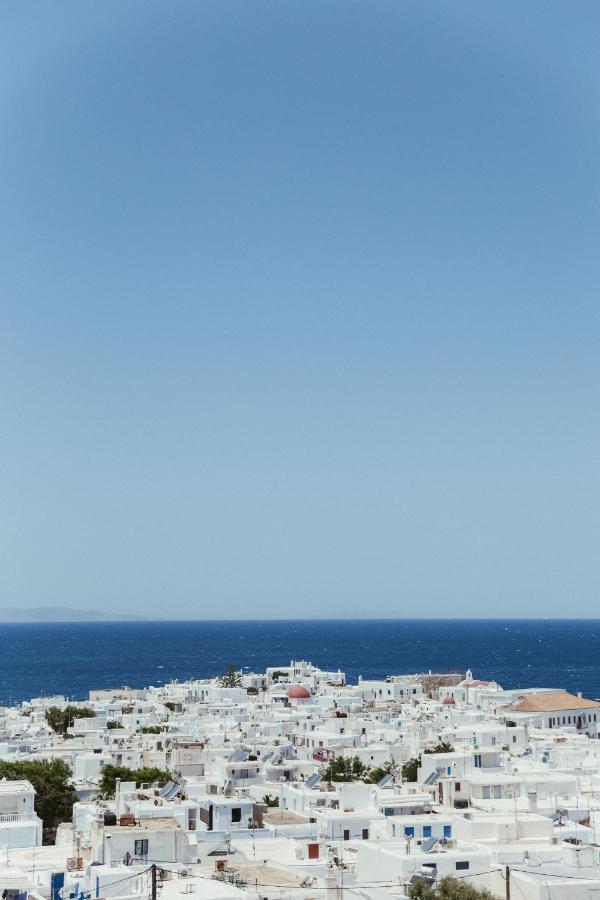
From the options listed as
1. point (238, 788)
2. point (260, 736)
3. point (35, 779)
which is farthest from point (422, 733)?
point (35, 779)

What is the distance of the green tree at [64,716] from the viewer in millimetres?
53803

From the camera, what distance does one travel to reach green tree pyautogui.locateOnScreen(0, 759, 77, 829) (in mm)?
30141

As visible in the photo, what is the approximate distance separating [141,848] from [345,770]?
621 inches

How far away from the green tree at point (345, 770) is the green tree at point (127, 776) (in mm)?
4917

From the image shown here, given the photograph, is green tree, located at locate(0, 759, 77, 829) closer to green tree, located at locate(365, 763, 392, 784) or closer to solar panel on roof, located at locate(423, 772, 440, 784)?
green tree, located at locate(365, 763, 392, 784)

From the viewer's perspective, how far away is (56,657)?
16000 cm

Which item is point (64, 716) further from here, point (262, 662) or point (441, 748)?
point (262, 662)

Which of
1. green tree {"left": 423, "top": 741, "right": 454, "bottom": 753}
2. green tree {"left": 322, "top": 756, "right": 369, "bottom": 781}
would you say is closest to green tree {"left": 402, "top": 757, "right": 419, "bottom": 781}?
green tree {"left": 322, "top": 756, "right": 369, "bottom": 781}

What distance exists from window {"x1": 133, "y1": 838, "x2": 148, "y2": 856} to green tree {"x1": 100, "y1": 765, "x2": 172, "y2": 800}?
34.7 feet

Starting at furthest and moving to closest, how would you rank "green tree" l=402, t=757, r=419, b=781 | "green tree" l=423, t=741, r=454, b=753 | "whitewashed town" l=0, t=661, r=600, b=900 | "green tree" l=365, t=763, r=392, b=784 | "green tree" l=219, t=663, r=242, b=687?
"green tree" l=219, t=663, r=242, b=687
"green tree" l=423, t=741, r=454, b=753
"green tree" l=402, t=757, r=419, b=781
"green tree" l=365, t=763, r=392, b=784
"whitewashed town" l=0, t=661, r=600, b=900

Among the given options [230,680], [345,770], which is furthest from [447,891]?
[230,680]

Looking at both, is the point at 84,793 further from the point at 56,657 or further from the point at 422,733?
the point at 56,657

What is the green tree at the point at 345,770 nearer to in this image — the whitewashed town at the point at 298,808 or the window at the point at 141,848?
the whitewashed town at the point at 298,808

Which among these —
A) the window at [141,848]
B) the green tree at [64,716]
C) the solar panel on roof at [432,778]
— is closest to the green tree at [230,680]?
the green tree at [64,716]
